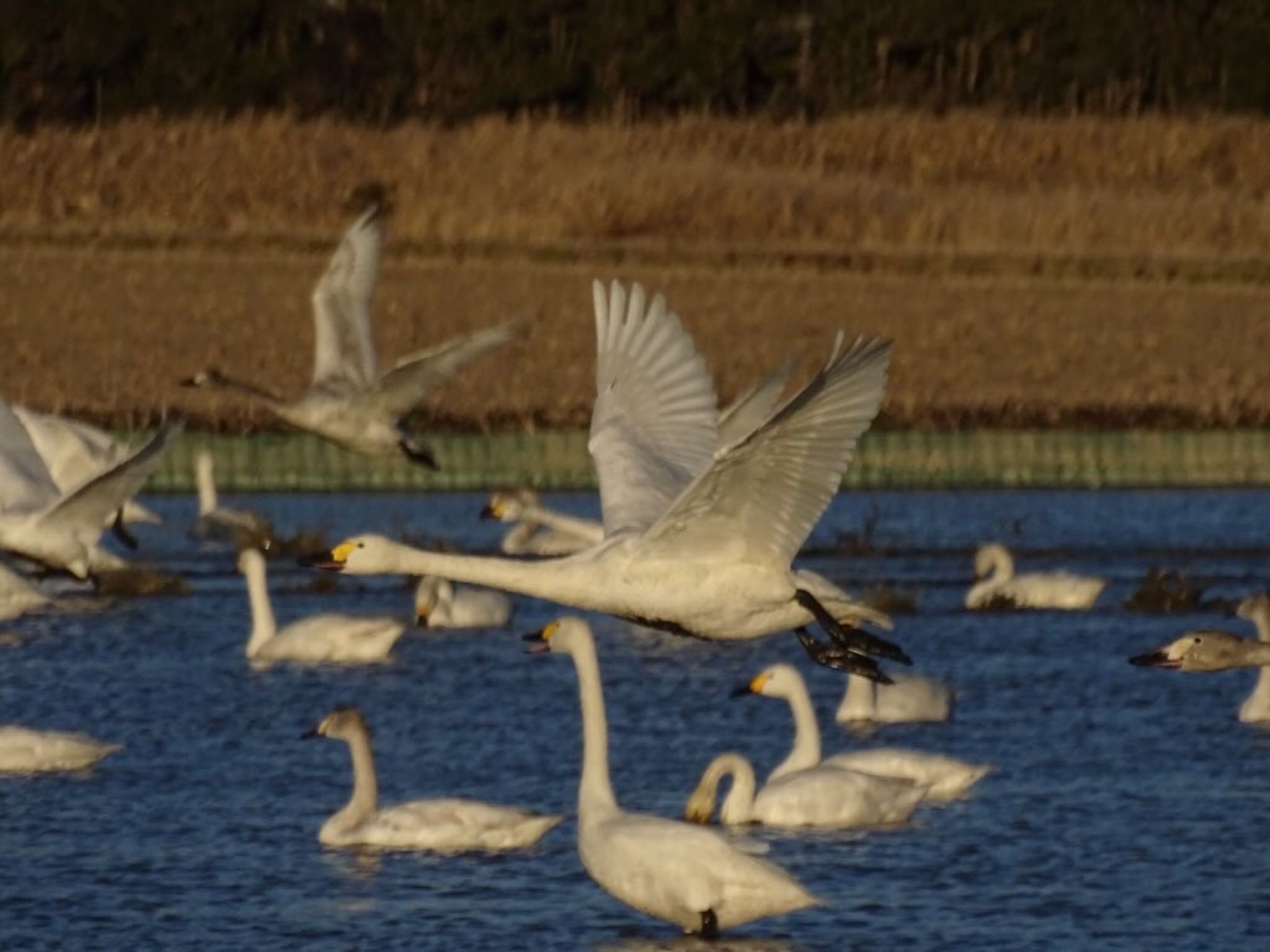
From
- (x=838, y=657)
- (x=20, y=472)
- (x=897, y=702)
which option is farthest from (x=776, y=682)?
(x=20, y=472)

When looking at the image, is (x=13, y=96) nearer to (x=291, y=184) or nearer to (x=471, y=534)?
(x=291, y=184)

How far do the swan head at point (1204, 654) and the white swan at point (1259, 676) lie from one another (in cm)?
190

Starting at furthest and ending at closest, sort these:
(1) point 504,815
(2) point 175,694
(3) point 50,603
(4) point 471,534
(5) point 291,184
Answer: (5) point 291,184
(4) point 471,534
(3) point 50,603
(2) point 175,694
(1) point 504,815

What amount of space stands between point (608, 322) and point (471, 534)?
1054 centimetres

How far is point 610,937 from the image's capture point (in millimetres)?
11023

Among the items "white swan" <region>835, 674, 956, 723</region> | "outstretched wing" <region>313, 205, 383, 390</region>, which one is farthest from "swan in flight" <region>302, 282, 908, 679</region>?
"outstretched wing" <region>313, 205, 383, 390</region>

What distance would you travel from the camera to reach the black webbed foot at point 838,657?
10.8m

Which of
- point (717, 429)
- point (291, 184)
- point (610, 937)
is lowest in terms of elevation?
point (610, 937)

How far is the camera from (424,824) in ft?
40.1

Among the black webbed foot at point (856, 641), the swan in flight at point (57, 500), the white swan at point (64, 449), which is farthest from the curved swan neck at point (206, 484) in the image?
the black webbed foot at point (856, 641)

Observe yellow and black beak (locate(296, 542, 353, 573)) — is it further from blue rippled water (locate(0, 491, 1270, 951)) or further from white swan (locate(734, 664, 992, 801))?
white swan (locate(734, 664, 992, 801))

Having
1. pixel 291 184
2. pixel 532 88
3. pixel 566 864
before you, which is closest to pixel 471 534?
pixel 566 864

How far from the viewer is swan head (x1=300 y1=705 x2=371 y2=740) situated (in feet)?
42.2

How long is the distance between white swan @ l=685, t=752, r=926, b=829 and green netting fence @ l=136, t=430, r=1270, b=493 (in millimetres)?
11423
